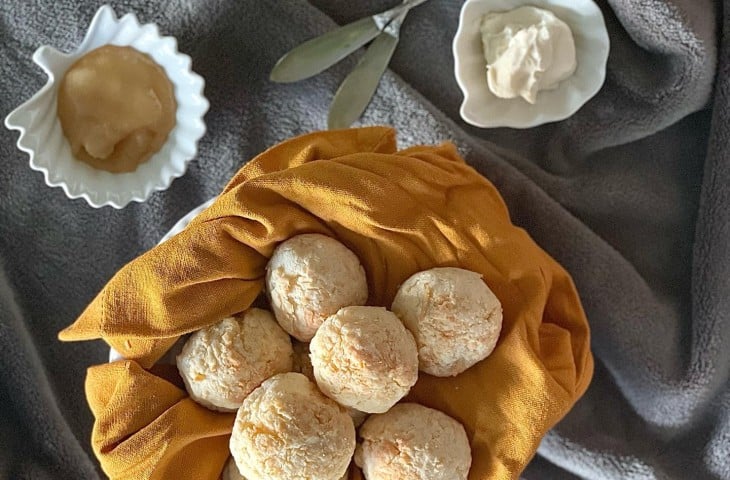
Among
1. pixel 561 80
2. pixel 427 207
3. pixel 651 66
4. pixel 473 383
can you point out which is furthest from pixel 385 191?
pixel 651 66

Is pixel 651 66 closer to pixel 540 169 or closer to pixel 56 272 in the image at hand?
pixel 540 169

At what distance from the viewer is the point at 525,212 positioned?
2.52ft

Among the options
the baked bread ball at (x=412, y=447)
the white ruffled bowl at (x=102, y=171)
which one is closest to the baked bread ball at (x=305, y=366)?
the baked bread ball at (x=412, y=447)

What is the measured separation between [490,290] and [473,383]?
2.9 inches

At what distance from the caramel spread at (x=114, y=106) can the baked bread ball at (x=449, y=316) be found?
1.04 feet

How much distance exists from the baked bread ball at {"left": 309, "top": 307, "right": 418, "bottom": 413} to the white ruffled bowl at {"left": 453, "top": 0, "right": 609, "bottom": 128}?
29cm

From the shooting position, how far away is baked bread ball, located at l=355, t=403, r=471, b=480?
1.75 ft

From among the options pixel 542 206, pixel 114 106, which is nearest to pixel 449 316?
pixel 542 206

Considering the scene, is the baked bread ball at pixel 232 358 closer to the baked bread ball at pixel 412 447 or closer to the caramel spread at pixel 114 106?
the baked bread ball at pixel 412 447

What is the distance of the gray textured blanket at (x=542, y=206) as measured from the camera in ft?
2.49

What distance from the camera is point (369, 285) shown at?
1.99 feet

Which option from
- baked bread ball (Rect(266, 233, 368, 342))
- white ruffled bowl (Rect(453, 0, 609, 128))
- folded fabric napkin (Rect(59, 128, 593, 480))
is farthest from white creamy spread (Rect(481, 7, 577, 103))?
baked bread ball (Rect(266, 233, 368, 342))

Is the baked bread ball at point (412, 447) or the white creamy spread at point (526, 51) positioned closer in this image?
the baked bread ball at point (412, 447)

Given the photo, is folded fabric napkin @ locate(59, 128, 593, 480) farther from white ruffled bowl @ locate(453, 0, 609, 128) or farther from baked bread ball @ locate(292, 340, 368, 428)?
white ruffled bowl @ locate(453, 0, 609, 128)
